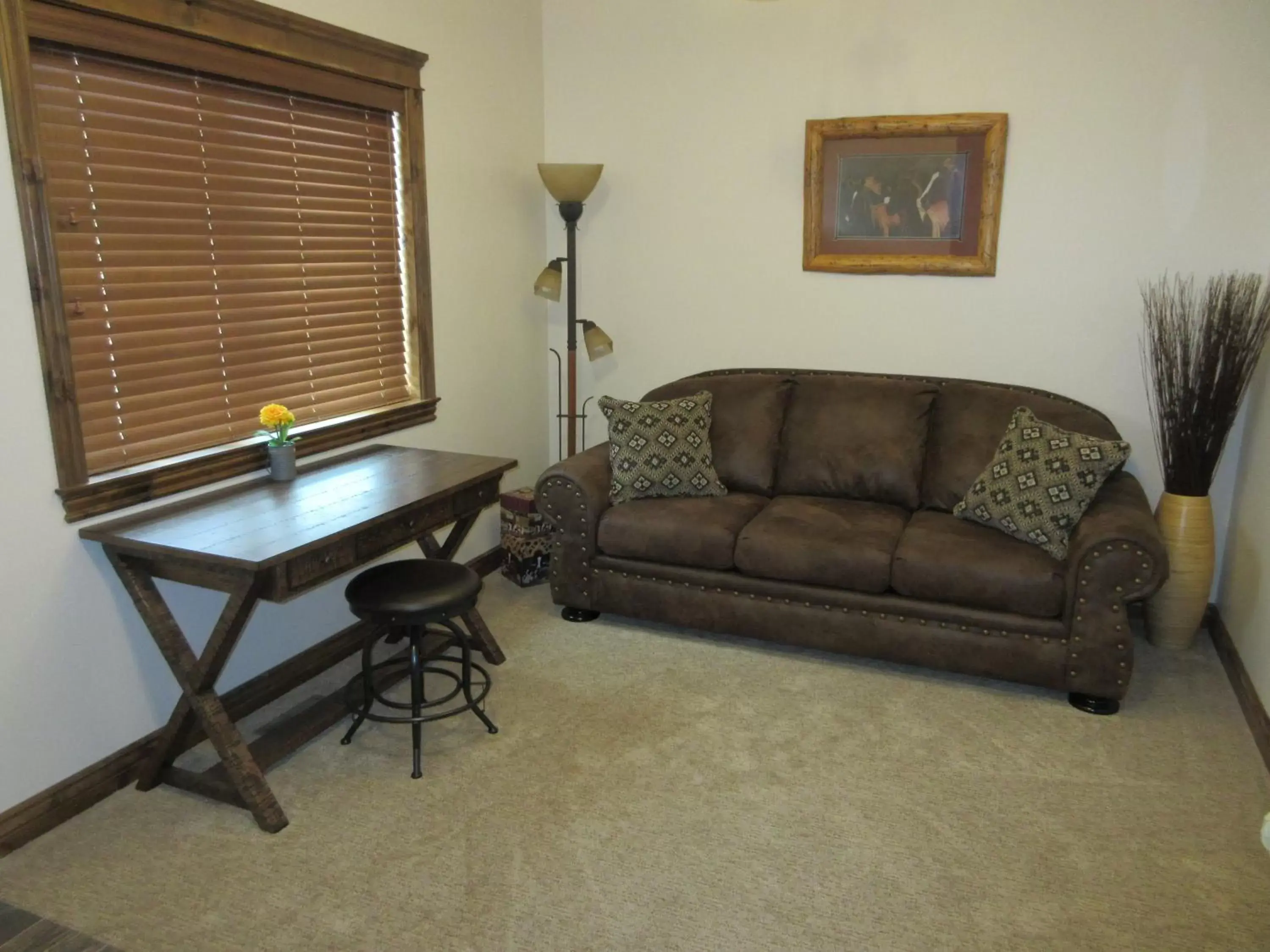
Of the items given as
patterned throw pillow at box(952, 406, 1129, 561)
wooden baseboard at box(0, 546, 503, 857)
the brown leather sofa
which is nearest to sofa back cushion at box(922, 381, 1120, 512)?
the brown leather sofa

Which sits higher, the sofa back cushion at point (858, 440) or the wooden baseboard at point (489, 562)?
the sofa back cushion at point (858, 440)

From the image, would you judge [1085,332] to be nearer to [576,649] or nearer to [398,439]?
[576,649]

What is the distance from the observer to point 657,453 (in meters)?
3.84

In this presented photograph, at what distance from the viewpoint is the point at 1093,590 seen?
305 cm

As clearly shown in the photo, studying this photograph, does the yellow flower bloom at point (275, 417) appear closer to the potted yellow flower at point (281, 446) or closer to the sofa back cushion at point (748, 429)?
the potted yellow flower at point (281, 446)

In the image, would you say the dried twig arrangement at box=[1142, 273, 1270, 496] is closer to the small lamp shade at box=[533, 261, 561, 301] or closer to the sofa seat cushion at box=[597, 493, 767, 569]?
the sofa seat cushion at box=[597, 493, 767, 569]

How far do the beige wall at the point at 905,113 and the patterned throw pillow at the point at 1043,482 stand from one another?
25.7 inches

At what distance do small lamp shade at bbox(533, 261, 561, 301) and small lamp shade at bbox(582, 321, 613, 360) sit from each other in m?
0.20

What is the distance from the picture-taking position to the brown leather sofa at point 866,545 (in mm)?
3119

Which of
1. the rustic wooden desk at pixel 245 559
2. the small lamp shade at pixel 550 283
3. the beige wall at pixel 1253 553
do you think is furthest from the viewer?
the small lamp shade at pixel 550 283

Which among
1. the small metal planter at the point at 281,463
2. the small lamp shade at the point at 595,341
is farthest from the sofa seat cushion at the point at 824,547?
the small metal planter at the point at 281,463

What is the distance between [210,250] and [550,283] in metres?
1.67

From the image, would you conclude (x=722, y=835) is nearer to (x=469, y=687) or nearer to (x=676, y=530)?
(x=469, y=687)

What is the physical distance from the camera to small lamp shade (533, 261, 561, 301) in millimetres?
4270
